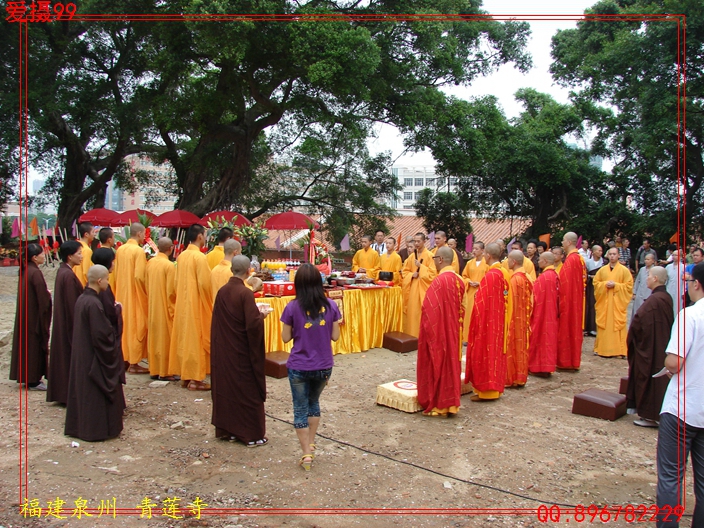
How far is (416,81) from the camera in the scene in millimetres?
17281

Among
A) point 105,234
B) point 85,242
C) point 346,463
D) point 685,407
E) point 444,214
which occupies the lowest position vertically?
point 346,463

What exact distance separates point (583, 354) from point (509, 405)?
3845 mm

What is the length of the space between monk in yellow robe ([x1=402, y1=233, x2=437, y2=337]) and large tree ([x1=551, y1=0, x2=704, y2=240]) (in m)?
5.73

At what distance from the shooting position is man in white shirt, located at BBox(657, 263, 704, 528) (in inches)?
132

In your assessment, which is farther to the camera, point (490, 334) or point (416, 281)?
point (416, 281)

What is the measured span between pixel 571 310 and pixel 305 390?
5392 millimetres

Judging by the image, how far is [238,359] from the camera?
4.98m

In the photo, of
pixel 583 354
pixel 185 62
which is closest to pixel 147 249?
pixel 583 354

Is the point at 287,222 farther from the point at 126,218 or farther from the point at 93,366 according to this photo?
the point at 93,366

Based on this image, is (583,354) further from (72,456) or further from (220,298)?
(72,456)

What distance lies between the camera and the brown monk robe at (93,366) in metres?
5.05

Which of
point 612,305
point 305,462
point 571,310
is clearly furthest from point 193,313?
point 612,305

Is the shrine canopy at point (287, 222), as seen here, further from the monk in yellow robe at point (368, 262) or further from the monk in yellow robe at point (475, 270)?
the monk in yellow robe at point (475, 270)

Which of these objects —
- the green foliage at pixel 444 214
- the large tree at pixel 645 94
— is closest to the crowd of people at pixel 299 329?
the large tree at pixel 645 94
